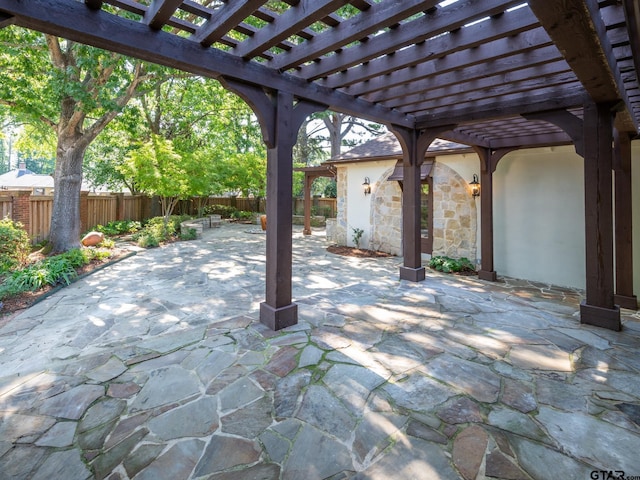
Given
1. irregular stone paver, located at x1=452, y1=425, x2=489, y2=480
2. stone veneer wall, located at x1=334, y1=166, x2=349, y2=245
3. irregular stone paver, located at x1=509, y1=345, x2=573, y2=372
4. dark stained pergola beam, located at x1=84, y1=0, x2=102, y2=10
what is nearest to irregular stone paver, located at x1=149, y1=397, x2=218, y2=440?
irregular stone paver, located at x1=452, y1=425, x2=489, y2=480

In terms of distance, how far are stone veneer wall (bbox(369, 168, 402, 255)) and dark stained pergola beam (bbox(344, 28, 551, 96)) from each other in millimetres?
5056

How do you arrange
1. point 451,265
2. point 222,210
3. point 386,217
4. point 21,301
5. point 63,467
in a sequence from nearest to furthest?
point 63,467 < point 21,301 < point 451,265 < point 386,217 < point 222,210

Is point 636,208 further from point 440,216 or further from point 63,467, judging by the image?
point 63,467

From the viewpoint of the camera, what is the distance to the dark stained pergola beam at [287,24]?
240 cm

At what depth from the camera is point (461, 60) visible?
3.31 meters

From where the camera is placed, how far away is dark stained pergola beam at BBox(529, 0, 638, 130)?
69.3 inches

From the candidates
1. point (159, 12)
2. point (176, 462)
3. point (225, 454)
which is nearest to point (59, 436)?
point (176, 462)

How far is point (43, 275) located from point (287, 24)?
17.8ft

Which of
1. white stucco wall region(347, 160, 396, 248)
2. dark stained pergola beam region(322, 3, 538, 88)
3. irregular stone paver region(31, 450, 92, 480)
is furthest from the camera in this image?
white stucco wall region(347, 160, 396, 248)

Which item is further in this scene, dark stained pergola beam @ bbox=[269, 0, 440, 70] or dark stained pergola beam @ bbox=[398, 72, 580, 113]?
dark stained pergola beam @ bbox=[398, 72, 580, 113]

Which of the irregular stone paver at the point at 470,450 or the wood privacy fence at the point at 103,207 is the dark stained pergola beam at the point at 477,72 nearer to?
the irregular stone paver at the point at 470,450

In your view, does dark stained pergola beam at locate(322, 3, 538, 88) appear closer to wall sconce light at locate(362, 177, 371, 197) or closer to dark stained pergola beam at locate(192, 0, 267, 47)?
dark stained pergola beam at locate(192, 0, 267, 47)

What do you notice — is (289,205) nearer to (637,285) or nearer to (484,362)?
(484,362)

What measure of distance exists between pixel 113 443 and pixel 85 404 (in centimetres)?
57
